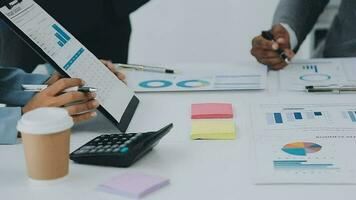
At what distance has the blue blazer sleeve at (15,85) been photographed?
3.86ft

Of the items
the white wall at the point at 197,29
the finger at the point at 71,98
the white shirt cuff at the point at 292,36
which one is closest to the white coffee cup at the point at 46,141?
the finger at the point at 71,98

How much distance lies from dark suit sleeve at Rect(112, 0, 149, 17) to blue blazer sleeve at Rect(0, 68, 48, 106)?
0.59 m

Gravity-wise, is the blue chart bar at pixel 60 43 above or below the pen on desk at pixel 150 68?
above

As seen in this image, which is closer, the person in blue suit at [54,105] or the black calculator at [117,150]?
the black calculator at [117,150]

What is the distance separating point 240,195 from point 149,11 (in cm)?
216

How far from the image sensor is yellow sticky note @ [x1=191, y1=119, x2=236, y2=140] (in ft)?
3.41

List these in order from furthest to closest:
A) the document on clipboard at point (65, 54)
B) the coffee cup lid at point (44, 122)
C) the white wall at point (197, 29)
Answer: the white wall at point (197, 29), the document on clipboard at point (65, 54), the coffee cup lid at point (44, 122)

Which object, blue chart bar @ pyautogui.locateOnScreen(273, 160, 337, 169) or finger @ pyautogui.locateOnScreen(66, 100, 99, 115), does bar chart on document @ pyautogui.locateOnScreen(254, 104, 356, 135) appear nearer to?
blue chart bar @ pyautogui.locateOnScreen(273, 160, 337, 169)

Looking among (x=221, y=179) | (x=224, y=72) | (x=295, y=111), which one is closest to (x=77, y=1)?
(x=224, y=72)

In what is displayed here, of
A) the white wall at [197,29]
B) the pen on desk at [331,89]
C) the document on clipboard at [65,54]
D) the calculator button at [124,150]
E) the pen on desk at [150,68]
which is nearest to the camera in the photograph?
the calculator button at [124,150]

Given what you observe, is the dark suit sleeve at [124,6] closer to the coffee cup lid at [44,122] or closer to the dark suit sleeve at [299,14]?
the dark suit sleeve at [299,14]

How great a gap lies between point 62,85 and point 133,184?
29cm

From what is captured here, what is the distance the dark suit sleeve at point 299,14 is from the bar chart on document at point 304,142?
1.81 feet

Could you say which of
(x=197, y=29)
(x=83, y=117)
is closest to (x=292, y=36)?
(x=83, y=117)
